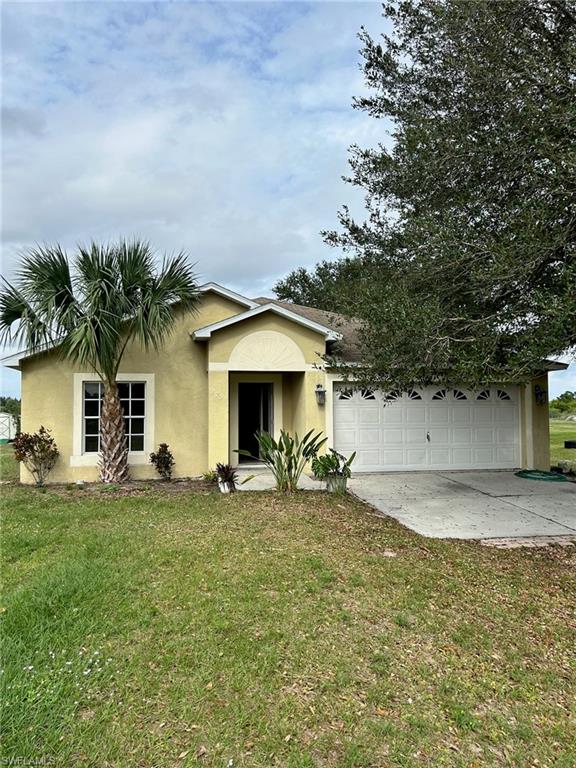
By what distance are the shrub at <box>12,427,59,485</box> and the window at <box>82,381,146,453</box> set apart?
79 cm

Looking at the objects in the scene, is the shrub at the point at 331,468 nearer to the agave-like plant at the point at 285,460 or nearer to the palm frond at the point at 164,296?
the agave-like plant at the point at 285,460

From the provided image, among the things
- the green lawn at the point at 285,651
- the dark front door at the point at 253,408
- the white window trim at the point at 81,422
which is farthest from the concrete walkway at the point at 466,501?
the white window trim at the point at 81,422

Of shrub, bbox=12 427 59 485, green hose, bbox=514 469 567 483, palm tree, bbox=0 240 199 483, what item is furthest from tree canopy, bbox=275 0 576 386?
shrub, bbox=12 427 59 485

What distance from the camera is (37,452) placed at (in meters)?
10.8

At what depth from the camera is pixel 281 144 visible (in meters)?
14.5

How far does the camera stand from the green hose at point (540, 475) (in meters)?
11.6

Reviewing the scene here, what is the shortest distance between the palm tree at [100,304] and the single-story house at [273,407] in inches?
39.9

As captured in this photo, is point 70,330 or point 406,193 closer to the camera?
point 406,193

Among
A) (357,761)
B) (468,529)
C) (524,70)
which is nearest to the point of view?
(357,761)

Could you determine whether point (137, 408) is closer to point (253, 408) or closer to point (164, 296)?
point (164, 296)

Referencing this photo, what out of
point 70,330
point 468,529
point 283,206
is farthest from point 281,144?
point 468,529

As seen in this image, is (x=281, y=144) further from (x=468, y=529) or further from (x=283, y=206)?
(x=468, y=529)

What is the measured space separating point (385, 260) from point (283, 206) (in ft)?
34.9

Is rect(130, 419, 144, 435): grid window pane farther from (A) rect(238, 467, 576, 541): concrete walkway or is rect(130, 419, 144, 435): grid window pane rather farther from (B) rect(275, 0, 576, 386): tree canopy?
(B) rect(275, 0, 576, 386): tree canopy
